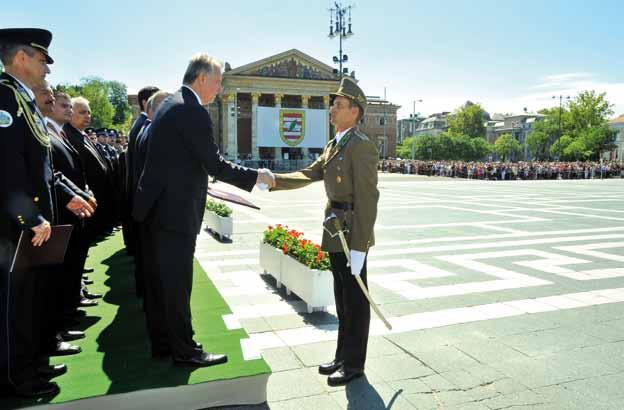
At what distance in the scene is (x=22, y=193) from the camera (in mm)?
2758

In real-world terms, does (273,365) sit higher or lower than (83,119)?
lower

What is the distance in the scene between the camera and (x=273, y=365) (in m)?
3.91

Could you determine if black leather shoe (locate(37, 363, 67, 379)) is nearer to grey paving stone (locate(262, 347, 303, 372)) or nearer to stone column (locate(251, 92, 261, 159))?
grey paving stone (locate(262, 347, 303, 372))

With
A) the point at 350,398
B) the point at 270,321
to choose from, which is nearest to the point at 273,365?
the point at 350,398

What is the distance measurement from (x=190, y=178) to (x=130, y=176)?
119cm

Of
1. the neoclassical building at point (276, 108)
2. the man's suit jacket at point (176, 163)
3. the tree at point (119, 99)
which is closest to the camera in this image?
the man's suit jacket at point (176, 163)

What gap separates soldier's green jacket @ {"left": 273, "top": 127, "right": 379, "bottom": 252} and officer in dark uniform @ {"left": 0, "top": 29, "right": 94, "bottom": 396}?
1.88 metres

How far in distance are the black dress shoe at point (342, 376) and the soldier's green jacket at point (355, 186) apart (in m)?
0.90

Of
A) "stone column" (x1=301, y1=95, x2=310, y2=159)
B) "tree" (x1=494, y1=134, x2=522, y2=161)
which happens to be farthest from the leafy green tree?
"stone column" (x1=301, y1=95, x2=310, y2=159)

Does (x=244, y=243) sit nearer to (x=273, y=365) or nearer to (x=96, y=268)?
(x=96, y=268)

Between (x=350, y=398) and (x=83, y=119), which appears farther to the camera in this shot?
(x=83, y=119)

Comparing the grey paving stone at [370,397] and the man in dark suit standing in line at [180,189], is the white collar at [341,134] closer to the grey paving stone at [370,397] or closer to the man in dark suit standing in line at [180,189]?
the man in dark suit standing in line at [180,189]

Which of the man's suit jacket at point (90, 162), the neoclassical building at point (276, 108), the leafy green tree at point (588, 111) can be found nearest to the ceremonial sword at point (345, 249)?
the man's suit jacket at point (90, 162)

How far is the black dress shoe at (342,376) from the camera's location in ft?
11.6
